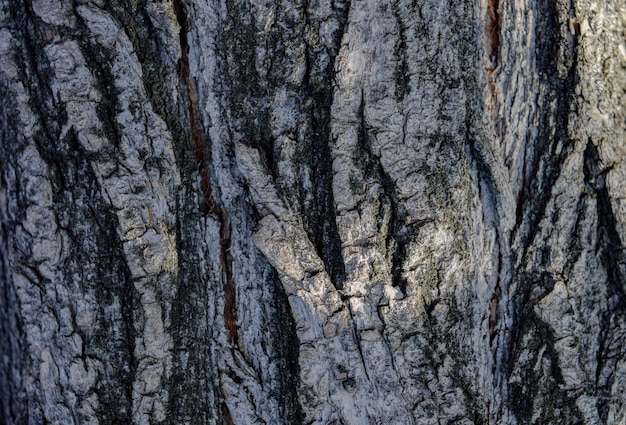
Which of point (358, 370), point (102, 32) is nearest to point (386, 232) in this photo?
point (358, 370)

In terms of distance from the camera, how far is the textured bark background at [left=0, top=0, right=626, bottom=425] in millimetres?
1086

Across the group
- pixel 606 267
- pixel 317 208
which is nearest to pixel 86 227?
pixel 317 208

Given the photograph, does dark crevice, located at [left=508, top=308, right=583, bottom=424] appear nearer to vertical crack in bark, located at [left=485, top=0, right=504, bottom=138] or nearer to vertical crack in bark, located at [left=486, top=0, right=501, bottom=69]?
vertical crack in bark, located at [left=485, top=0, right=504, bottom=138]

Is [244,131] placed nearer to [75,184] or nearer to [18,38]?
[75,184]

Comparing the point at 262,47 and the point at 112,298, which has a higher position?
the point at 262,47

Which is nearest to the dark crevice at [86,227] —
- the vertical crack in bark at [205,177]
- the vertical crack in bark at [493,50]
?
the vertical crack in bark at [205,177]

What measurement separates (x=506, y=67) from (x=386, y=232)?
419 millimetres

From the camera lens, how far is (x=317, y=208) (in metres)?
1.12

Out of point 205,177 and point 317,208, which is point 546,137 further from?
point 205,177

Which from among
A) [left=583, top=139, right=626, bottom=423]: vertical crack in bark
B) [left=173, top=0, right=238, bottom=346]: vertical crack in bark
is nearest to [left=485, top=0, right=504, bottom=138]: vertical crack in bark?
[left=583, top=139, right=626, bottom=423]: vertical crack in bark

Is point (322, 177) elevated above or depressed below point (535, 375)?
A: above

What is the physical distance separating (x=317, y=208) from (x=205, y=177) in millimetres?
241

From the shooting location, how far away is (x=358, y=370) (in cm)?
112

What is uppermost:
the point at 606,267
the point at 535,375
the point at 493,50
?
the point at 493,50
